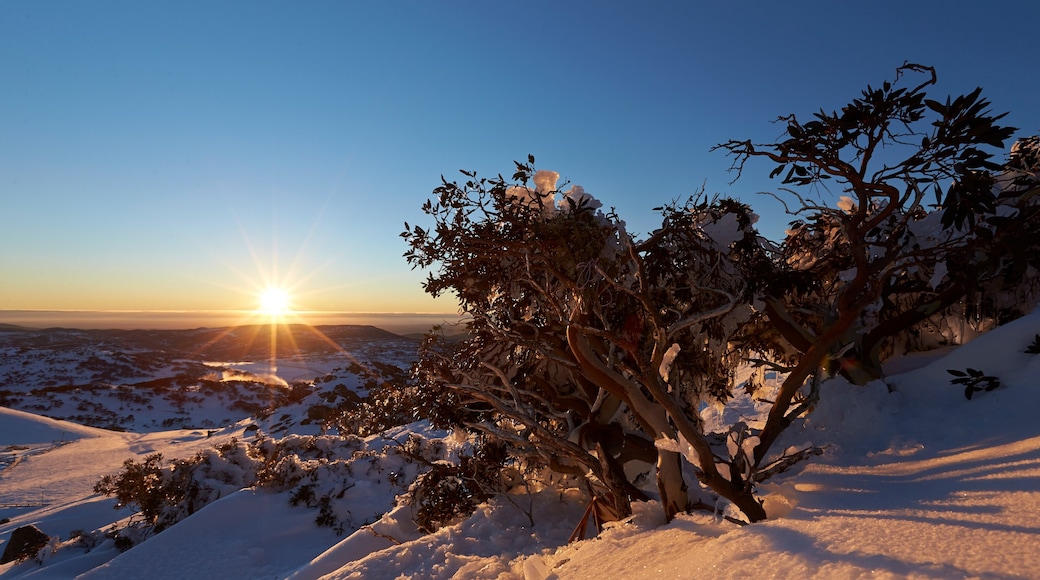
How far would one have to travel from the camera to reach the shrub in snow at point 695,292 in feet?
13.5

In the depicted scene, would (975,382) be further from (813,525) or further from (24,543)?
(24,543)

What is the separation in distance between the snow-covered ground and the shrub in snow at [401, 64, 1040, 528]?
52 centimetres

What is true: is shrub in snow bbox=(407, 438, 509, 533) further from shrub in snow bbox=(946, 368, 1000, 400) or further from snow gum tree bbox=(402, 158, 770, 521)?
shrub in snow bbox=(946, 368, 1000, 400)

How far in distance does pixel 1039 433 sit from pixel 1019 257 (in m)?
2.44

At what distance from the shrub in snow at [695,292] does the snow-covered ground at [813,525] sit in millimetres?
522

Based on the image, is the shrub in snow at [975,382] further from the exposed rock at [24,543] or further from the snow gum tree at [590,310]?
the exposed rock at [24,543]

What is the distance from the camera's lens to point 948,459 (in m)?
3.68

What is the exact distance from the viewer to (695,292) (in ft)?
17.4

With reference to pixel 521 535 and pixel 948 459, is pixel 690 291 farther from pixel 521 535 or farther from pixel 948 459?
pixel 521 535

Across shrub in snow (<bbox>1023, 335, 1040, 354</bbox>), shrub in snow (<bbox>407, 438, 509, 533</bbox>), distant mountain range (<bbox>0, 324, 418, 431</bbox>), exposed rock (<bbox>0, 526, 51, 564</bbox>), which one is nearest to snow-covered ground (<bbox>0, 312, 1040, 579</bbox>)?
shrub in snow (<bbox>1023, 335, 1040, 354</bbox>)

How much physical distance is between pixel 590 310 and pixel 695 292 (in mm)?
1132

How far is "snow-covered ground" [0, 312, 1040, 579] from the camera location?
6.86 ft

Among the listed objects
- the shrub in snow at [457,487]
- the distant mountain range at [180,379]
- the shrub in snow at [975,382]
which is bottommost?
the distant mountain range at [180,379]

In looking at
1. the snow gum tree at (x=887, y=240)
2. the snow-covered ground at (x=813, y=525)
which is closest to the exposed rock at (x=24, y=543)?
the snow-covered ground at (x=813, y=525)
